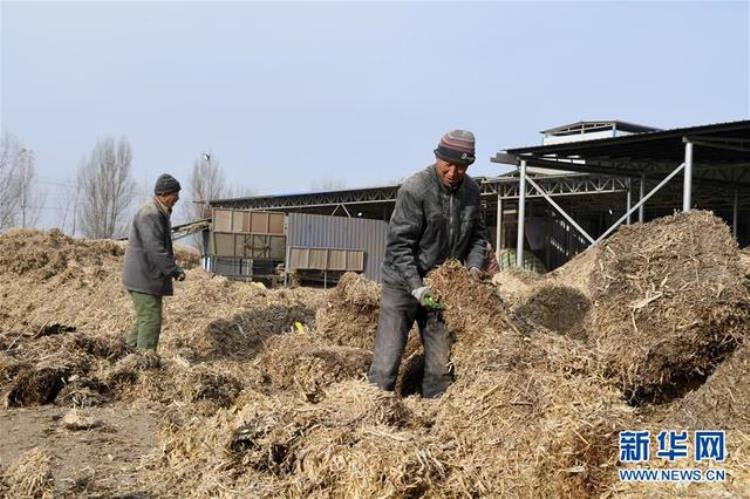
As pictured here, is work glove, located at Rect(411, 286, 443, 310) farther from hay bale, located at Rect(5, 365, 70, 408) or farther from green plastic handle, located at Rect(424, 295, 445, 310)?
hay bale, located at Rect(5, 365, 70, 408)

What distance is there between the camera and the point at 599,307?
220 inches

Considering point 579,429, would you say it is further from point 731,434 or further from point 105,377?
point 105,377

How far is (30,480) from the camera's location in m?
3.22

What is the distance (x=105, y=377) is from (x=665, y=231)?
185 inches

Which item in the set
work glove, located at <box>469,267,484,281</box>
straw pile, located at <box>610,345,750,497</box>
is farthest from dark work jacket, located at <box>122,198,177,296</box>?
straw pile, located at <box>610,345,750,497</box>

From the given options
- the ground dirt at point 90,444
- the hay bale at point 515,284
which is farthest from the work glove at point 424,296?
the hay bale at point 515,284

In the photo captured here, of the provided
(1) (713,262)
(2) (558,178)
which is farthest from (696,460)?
(2) (558,178)

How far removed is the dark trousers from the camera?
208 inches

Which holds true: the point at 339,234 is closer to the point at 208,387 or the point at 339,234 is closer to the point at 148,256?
the point at 148,256

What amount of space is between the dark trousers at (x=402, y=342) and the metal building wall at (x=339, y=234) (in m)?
22.2

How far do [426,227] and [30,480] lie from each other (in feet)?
10.3

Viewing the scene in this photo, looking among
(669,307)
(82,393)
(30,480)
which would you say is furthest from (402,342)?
(30,480)

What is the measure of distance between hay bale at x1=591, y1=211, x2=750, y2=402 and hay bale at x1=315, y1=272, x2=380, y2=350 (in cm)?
237

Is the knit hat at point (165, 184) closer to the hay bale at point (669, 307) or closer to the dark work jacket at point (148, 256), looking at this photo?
the dark work jacket at point (148, 256)
